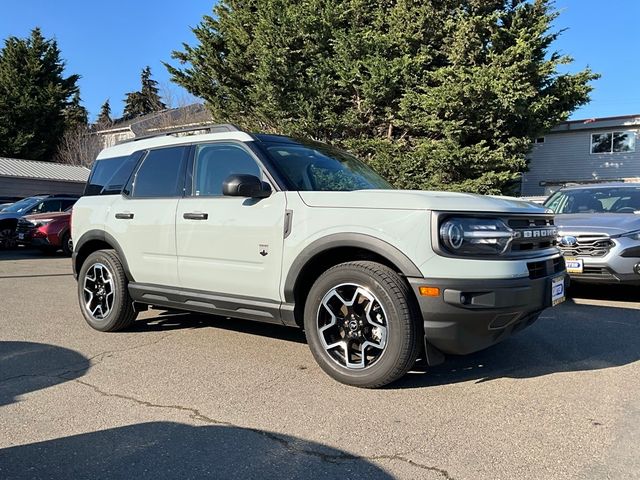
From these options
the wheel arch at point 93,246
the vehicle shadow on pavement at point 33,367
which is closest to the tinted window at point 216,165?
the wheel arch at point 93,246

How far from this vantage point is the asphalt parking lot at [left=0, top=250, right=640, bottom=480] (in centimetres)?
271

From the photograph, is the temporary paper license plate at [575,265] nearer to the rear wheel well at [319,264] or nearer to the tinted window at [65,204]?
the rear wheel well at [319,264]

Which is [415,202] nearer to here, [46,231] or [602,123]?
[46,231]

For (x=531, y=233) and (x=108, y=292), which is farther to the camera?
(x=108, y=292)

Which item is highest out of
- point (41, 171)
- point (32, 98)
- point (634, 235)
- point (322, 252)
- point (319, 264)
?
point (32, 98)

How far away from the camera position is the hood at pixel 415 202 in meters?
3.49

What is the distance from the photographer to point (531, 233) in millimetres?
3754

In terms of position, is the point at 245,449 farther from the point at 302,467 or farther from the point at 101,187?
the point at 101,187

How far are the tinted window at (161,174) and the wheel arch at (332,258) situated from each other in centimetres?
155

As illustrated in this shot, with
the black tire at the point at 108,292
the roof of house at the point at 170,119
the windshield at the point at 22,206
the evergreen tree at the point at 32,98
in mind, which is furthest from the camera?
the evergreen tree at the point at 32,98

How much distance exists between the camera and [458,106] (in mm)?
18328

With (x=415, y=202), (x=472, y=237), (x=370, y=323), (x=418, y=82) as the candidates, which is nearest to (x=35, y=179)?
(x=418, y=82)

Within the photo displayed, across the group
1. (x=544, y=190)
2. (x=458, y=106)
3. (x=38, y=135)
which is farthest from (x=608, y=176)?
(x=38, y=135)

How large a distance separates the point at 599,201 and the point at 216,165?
607cm
